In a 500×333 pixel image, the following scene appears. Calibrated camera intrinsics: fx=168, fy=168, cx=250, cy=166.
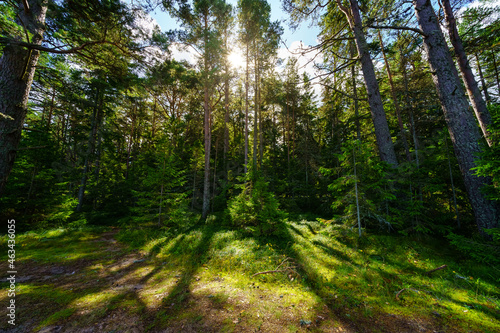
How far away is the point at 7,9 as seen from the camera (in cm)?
504

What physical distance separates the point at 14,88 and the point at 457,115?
12.1m

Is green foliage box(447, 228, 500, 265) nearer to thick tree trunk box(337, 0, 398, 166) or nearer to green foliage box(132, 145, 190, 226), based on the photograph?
thick tree trunk box(337, 0, 398, 166)

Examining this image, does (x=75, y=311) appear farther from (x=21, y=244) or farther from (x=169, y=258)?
(x=21, y=244)

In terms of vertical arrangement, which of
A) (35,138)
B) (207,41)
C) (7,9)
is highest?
(207,41)

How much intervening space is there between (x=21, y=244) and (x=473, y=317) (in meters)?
14.1

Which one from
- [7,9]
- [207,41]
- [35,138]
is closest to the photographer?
[7,9]

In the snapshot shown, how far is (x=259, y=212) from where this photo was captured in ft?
23.4

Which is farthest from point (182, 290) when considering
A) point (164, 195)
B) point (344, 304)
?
point (164, 195)

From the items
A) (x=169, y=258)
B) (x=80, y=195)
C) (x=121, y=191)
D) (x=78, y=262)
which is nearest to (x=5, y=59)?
(x=78, y=262)

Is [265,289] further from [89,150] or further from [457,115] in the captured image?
[89,150]

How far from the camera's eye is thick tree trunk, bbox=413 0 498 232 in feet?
13.7

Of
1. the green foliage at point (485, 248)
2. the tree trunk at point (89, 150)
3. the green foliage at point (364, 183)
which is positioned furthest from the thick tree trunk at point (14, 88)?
the tree trunk at point (89, 150)

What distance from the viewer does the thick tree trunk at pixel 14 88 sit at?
4.40 m

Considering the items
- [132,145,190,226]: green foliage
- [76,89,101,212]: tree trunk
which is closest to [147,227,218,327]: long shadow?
[132,145,190,226]: green foliage
